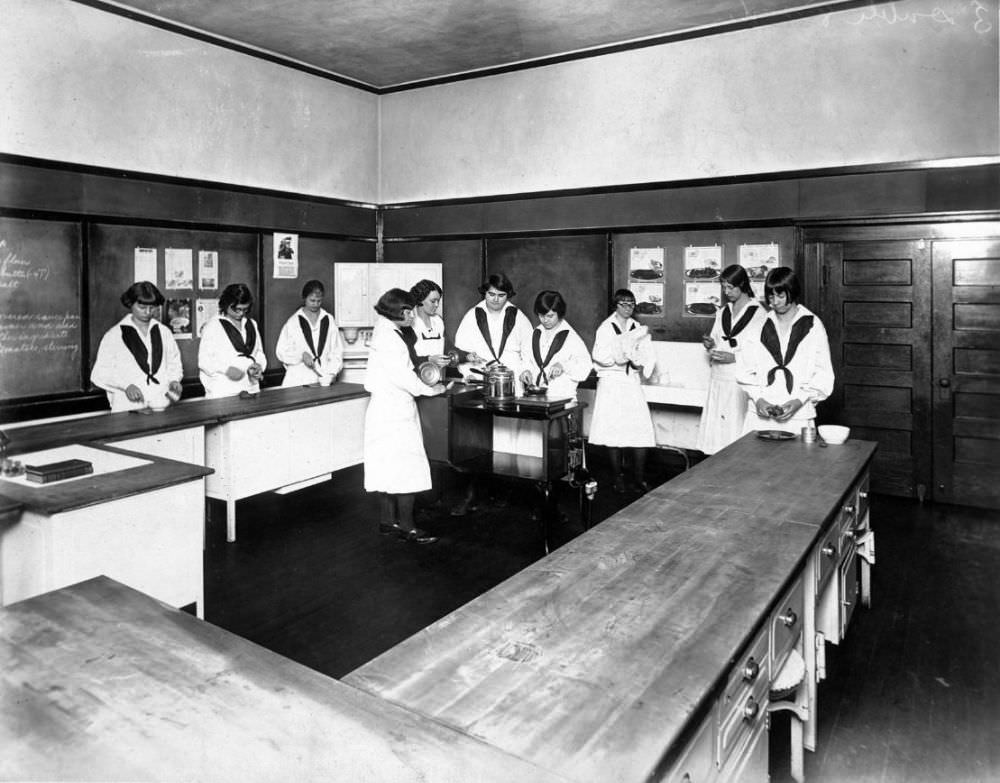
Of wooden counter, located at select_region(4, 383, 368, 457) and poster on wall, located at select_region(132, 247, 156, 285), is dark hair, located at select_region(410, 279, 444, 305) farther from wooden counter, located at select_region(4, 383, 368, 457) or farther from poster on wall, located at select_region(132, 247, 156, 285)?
poster on wall, located at select_region(132, 247, 156, 285)

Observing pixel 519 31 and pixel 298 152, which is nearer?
pixel 519 31

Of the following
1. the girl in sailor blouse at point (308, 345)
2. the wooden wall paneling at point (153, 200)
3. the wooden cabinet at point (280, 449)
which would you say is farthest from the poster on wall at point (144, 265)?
the wooden cabinet at point (280, 449)

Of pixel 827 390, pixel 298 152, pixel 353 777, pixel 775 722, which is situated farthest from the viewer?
pixel 298 152

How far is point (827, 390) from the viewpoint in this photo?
14.9ft

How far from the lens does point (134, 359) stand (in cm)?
555

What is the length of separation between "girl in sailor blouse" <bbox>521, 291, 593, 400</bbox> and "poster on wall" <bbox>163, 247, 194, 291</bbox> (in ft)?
9.65

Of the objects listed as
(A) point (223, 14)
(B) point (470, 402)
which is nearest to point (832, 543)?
(B) point (470, 402)

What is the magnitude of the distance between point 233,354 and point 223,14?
2.71m

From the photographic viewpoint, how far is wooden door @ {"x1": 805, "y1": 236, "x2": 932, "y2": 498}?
568 cm

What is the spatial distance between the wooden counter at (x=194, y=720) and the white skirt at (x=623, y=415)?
460 centimetres

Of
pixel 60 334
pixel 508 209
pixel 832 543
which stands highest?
pixel 508 209

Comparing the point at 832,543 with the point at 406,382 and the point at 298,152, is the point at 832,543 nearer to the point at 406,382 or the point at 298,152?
the point at 406,382

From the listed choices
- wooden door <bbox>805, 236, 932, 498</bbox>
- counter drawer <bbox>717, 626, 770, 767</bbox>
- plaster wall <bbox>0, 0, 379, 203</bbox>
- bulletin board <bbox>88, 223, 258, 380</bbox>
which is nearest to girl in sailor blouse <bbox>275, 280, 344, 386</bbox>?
bulletin board <bbox>88, 223, 258, 380</bbox>

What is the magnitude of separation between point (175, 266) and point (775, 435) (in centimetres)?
486
